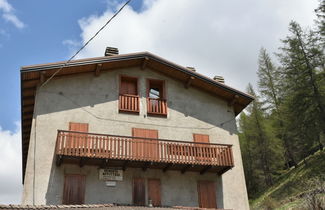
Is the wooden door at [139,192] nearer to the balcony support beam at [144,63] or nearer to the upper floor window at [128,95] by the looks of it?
the upper floor window at [128,95]

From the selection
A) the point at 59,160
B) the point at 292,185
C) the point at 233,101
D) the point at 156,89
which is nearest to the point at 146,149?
the point at 59,160

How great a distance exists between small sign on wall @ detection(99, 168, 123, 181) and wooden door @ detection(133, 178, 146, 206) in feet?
2.53

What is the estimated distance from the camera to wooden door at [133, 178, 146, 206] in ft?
52.8

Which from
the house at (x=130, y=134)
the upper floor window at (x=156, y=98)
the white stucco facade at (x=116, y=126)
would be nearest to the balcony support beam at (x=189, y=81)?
the house at (x=130, y=134)

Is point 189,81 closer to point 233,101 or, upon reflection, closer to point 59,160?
point 233,101

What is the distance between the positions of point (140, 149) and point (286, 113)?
69.3 feet

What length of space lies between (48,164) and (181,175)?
646 cm

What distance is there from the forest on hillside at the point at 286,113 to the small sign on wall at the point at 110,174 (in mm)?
19716

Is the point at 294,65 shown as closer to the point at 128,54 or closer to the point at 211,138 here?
the point at 211,138

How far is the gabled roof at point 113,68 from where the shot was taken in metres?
16.8

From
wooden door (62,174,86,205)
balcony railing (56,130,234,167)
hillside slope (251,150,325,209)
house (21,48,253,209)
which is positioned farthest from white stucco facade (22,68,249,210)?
hillside slope (251,150,325,209)

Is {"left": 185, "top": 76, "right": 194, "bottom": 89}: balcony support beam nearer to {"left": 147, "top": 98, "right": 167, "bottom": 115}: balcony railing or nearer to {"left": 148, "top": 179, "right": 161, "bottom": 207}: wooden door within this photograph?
{"left": 147, "top": 98, "right": 167, "bottom": 115}: balcony railing

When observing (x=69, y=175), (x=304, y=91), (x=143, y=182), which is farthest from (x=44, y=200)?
(x=304, y=91)

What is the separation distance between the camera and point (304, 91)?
30516mm
